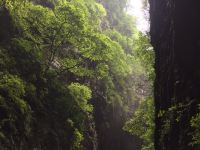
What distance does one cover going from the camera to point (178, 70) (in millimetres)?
12586

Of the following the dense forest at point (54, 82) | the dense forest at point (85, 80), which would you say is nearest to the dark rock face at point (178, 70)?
the dense forest at point (85, 80)

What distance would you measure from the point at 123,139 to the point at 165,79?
1008 inches

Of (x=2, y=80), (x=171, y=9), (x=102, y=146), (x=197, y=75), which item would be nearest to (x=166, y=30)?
(x=171, y=9)

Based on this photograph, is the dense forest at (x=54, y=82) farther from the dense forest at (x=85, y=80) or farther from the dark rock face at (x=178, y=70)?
the dark rock face at (x=178, y=70)

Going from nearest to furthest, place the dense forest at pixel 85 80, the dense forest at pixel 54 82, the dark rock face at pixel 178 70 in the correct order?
1. the dark rock face at pixel 178 70
2. the dense forest at pixel 85 80
3. the dense forest at pixel 54 82

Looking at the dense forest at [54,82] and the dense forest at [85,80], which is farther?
the dense forest at [54,82]

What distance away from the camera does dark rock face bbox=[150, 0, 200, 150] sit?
36.4ft

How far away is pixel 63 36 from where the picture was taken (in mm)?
29484

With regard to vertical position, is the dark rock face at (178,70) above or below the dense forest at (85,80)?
below

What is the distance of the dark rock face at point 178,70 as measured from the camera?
36.4 feet

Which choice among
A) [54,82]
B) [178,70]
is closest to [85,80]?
[54,82]

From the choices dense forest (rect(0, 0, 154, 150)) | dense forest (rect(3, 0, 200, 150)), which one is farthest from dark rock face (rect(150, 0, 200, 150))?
dense forest (rect(0, 0, 154, 150))

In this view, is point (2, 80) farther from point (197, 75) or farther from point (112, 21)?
point (112, 21)

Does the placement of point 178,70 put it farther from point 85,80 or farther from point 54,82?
point 85,80
